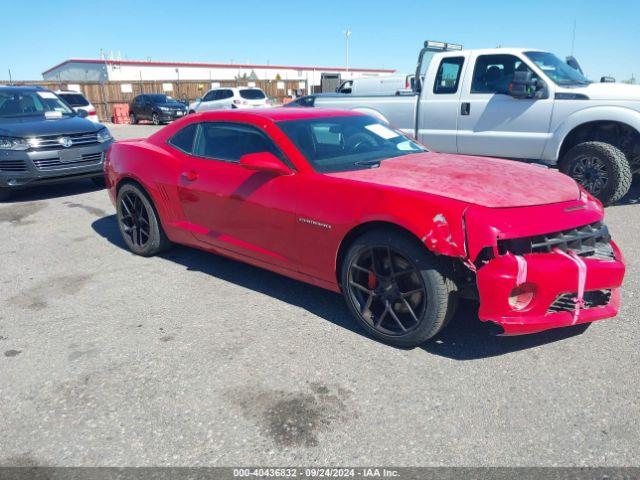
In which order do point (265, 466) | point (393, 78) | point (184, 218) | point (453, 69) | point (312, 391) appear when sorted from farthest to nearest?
1. point (393, 78)
2. point (453, 69)
3. point (184, 218)
4. point (312, 391)
5. point (265, 466)

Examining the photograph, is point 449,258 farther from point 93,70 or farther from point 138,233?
point 93,70

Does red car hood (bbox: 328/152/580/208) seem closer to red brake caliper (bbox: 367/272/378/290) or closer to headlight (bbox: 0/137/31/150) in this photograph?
red brake caliper (bbox: 367/272/378/290)

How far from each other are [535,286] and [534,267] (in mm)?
115

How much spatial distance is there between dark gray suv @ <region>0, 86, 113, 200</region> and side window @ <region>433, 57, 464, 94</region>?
17.7 ft

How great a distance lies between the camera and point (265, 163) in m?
3.73

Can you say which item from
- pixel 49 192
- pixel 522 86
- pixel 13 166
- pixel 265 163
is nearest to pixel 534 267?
pixel 265 163

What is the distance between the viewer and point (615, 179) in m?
6.49

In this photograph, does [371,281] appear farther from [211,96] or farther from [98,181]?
[211,96]

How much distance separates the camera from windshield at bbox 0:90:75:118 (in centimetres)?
873

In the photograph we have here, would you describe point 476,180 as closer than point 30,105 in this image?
Yes

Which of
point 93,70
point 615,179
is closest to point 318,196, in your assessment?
point 615,179

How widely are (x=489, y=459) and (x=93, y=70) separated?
6094 cm

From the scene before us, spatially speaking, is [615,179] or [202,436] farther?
[615,179]

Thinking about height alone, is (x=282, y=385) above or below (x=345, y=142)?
below
